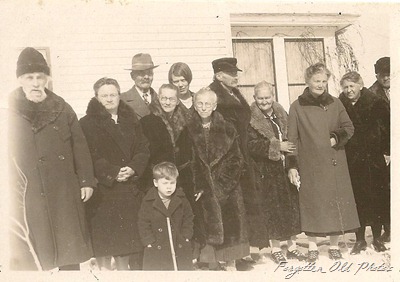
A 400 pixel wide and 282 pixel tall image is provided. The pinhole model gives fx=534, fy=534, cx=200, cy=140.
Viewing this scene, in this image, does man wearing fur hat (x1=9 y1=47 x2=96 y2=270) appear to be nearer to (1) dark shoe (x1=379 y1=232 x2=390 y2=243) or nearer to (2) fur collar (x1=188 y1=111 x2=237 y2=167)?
(2) fur collar (x1=188 y1=111 x2=237 y2=167)

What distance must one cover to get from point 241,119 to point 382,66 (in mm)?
1147

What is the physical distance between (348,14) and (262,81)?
83cm

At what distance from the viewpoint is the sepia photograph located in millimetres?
3484

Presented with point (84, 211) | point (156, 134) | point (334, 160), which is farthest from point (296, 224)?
point (84, 211)

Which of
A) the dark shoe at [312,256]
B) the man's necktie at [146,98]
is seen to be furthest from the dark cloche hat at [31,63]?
the dark shoe at [312,256]

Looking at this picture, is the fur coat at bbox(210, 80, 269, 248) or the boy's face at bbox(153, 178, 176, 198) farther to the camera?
the fur coat at bbox(210, 80, 269, 248)

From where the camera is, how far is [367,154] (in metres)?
3.87

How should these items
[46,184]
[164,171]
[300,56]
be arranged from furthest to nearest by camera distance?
[300,56] < [164,171] < [46,184]

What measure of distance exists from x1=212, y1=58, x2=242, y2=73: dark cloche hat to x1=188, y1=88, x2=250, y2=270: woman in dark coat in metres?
0.20

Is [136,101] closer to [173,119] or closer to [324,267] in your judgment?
[173,119]

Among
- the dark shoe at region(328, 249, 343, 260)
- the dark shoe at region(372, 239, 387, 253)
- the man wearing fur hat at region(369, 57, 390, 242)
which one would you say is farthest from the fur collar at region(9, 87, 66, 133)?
the dark shoe at region(372, 239, 387, 253)

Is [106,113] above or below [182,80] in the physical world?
below

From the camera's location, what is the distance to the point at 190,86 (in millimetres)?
3713

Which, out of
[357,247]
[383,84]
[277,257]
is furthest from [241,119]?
[357,247]
